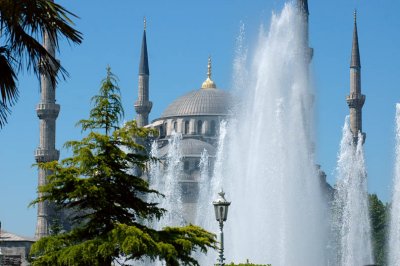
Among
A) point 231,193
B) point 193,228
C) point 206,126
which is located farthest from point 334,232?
point 206,126

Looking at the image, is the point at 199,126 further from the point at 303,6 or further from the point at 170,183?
the point at 303,6

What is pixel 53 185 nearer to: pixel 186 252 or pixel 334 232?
pixel 186 252

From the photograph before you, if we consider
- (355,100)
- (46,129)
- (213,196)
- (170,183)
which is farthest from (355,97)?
(213,196)

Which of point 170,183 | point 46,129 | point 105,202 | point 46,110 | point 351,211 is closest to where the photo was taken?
point 105,202

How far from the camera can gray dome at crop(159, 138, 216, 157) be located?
286ft

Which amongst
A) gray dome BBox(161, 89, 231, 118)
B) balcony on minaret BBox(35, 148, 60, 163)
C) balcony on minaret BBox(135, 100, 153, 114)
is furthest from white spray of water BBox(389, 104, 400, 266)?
gray dome BBox(161, 89, 231, 118)

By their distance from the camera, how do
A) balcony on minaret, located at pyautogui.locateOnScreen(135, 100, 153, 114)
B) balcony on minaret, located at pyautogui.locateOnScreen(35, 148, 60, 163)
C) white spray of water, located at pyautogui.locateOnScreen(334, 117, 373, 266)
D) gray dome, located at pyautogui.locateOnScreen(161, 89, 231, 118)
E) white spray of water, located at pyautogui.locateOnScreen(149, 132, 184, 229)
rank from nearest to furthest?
white spray of water, located at pyautogui.locateOnScreen(334, 117, 373, 266) < white spray of water, located at pyautogui.locateOnScreen(149, 132, 184, 229) < balcony on minaret, located at pyautogui.locateOnScreen(35, 148, 60, 163) < balcony on minaret, located at pyautogui.locateOnScreen(135, 100, 153, 114) < gray dome, located at pyautogui.locateOnScreen(161, 89, 231, 118)

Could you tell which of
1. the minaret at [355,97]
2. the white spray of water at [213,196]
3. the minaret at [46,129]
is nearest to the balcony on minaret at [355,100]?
the minaret at [355,97]

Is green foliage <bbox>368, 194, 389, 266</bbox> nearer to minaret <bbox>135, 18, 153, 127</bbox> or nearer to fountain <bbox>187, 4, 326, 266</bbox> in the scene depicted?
fountain <bbox>187, 4, 326, 266</bbox>

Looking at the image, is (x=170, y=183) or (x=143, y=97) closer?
(x=170, y=183)

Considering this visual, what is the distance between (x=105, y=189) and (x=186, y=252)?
1.71 meters

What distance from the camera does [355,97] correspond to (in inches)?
2800

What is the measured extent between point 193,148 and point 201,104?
10397 mm

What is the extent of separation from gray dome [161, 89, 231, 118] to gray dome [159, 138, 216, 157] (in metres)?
6.12
